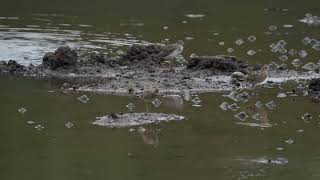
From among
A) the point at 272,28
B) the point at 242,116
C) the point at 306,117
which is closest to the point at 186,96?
the point at 242,116

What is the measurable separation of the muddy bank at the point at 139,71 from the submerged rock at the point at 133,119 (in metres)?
1.76

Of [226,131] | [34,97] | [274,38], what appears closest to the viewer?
[226,131]

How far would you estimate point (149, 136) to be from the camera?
411 inches

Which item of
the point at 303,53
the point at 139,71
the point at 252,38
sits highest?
the point at 139,71

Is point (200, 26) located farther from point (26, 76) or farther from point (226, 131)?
point (226, 131)

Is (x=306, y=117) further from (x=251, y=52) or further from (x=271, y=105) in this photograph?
(x=251, y=52)

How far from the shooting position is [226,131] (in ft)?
35.7

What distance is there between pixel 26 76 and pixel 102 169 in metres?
5.87

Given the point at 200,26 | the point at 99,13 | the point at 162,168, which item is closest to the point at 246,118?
the point at 162,168

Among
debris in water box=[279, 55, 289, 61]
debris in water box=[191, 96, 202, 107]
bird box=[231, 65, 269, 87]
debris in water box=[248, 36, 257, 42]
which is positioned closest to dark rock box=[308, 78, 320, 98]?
bird box=[231, 65, 269, 87]

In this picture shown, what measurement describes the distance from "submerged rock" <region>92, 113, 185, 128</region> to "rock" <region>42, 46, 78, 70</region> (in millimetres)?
3597

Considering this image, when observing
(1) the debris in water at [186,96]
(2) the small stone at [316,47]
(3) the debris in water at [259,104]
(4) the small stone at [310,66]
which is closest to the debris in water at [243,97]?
(3) the debris in water at [259,104]

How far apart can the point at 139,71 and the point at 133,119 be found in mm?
3548

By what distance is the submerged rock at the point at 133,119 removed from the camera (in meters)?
11.1
